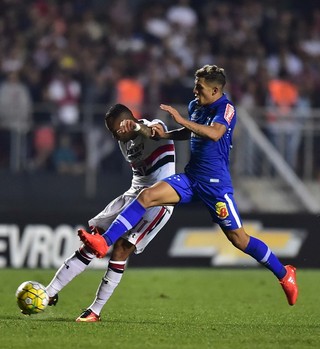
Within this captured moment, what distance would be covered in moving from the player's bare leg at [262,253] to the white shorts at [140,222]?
641 mm

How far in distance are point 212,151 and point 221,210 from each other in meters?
0.55

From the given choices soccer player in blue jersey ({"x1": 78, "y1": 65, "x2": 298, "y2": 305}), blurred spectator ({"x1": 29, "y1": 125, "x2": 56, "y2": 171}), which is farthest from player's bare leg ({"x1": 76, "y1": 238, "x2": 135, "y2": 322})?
blurred spectator ({"x1": 29, "y1": 125, "x2": 56, "y2": 171})

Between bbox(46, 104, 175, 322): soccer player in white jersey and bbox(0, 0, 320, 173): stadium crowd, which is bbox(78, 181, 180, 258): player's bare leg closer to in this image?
bbox(46, 104, 175, 322): soccer player in white jersey

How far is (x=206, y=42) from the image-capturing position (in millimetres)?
20984

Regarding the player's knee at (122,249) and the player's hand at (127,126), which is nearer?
the player's hand at (127,126)

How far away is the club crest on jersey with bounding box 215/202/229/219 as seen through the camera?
9883 millimetres

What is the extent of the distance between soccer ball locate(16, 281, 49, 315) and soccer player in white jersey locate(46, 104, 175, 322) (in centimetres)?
22

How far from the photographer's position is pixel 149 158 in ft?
33.6

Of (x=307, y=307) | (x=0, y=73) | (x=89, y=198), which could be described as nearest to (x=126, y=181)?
(x=89, y=198)

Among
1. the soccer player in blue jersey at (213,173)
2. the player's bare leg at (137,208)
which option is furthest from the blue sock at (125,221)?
the soccer player in blue jersey at (213,173)

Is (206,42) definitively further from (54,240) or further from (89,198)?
(54,240)

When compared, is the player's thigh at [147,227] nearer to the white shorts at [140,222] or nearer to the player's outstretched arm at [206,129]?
the white shorts at [140,222]

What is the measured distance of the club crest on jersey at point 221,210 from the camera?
389 inches

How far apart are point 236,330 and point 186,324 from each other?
A: 62cm
